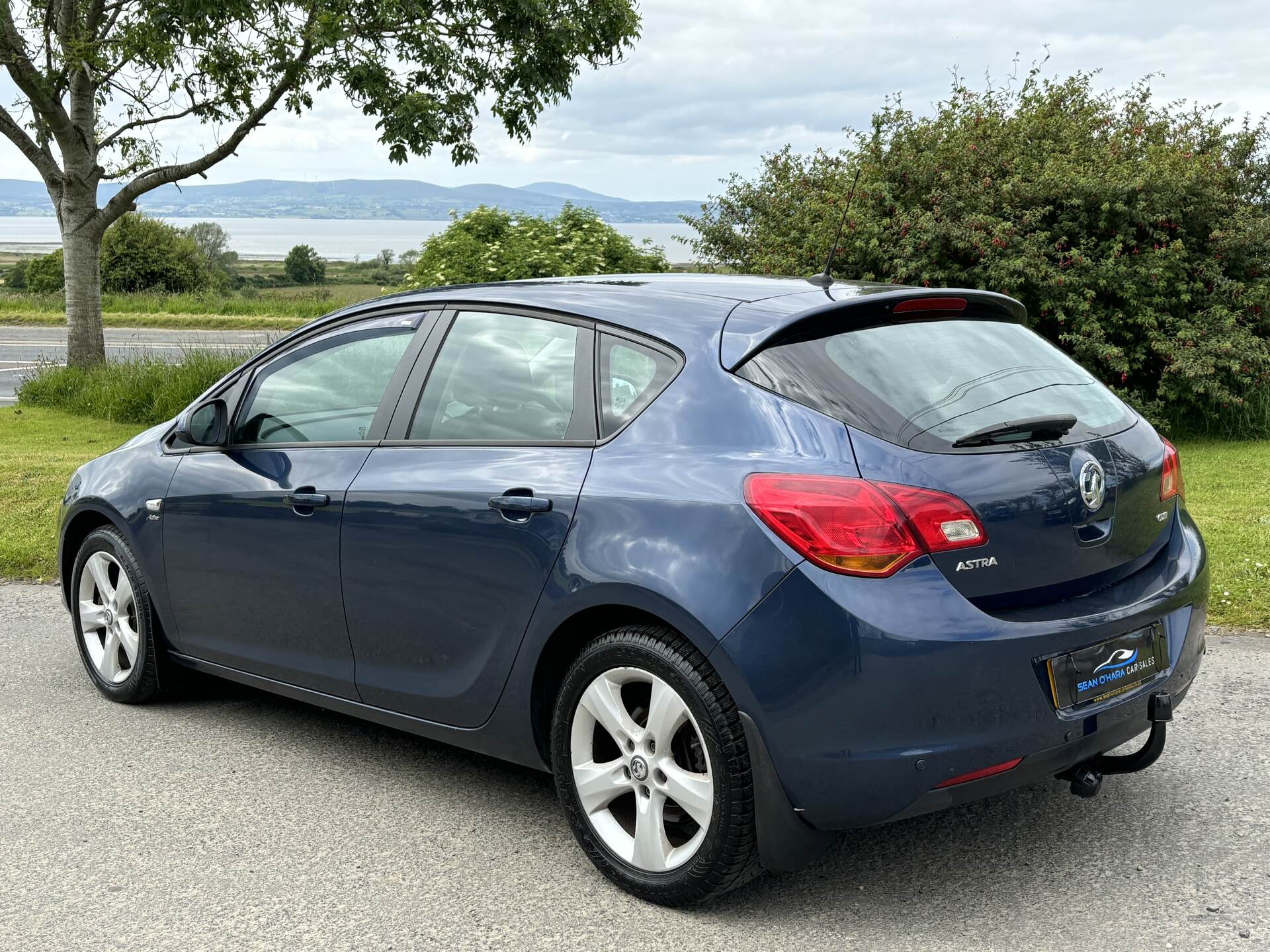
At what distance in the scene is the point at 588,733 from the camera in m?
3.41

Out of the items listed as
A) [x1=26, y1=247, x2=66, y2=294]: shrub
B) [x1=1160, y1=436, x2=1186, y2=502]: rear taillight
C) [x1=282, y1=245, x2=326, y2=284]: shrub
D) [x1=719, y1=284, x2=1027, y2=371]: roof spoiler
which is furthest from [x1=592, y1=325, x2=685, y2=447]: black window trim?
[x1=282, y1=245, x2=326, y2=284]: shrub

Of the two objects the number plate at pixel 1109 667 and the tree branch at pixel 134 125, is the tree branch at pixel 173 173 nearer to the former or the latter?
the tree branch at pixel 134 125

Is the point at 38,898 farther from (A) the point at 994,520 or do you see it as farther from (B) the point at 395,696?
(A) the point at 994,520

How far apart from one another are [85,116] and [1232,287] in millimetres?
12261

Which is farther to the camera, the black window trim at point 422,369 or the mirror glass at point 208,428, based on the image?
the mirror glass at point 208,428

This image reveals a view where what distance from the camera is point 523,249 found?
14414mm

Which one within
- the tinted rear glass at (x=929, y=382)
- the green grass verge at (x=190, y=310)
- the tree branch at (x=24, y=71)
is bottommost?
the green grass verge at (x=190, y=310)

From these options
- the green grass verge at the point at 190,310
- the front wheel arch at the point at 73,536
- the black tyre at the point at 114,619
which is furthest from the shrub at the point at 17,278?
the black tyre at the point at 114,619

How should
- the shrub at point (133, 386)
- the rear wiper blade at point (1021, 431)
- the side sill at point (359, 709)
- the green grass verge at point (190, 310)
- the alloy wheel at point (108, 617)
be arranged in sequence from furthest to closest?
the green grass verge at point (190, 310) → the shrub at point (133, 386) → the alloy wheel at point (108, 617) → the side sill at point (359, 709) → the rear wiper blade at point (1021, 431)

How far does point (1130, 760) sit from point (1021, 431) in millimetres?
954

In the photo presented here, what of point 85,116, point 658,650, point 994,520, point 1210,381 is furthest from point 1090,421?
point 85,116

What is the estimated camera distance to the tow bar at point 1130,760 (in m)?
3.21

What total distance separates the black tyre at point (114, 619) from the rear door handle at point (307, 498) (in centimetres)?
112

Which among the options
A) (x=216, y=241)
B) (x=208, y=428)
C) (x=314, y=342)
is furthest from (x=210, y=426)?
(x=216, y=241)
